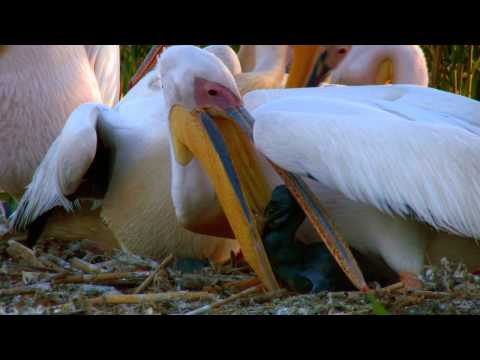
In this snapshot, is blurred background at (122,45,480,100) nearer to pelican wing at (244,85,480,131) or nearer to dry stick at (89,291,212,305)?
pelican wing at (244,85,480,131)

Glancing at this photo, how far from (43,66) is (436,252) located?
1.82 meters

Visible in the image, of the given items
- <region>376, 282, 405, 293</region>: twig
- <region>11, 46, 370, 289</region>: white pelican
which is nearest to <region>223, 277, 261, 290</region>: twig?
<region>11, 46, 370, 289</region>: white pelican

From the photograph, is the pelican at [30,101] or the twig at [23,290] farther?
the pelican at [30,101]

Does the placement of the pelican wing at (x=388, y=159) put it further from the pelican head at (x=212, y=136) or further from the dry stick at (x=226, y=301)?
the dry stick at (x=226, y=301)

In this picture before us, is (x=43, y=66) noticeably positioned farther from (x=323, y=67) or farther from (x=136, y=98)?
(x=323, y=67)

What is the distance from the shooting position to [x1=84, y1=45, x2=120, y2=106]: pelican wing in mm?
4359

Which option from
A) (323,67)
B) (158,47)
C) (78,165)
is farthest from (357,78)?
(78,165)

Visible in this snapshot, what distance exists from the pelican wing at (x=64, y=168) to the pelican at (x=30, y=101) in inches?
14.8

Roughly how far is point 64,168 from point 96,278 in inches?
18.1

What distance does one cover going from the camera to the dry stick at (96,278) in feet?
9.55

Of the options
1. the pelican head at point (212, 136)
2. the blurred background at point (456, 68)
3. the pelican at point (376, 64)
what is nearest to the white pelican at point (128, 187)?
the pelican head at point (212, 136)

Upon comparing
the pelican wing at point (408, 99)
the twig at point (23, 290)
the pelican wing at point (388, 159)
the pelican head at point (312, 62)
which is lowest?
the twig at point (23, 290)

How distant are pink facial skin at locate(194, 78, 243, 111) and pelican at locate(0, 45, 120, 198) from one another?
1168 millimetres

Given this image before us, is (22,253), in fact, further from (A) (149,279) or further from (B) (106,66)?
(B) (106,66)
